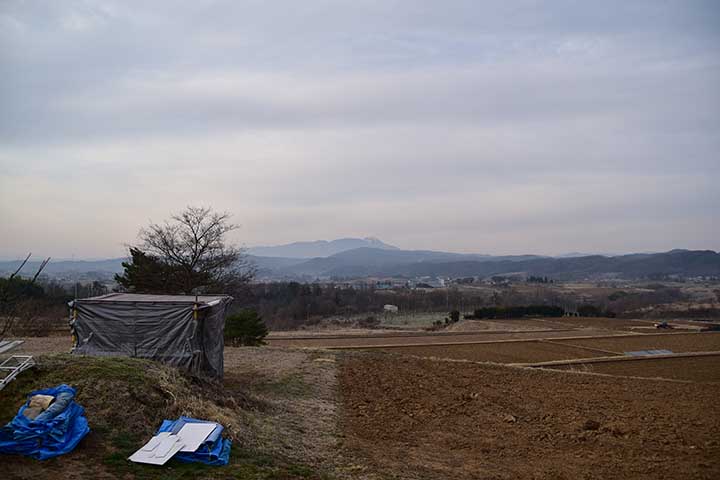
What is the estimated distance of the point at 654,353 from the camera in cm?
2519

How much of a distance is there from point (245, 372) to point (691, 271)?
630 feet

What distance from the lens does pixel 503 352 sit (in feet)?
80.2

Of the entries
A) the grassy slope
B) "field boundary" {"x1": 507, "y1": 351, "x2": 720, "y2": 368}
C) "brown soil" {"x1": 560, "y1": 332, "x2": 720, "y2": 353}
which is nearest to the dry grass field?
the grassy slope

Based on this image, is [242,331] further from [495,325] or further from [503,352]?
[495,325]

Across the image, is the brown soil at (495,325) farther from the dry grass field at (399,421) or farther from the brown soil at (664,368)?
the dry grass field at (399,421)

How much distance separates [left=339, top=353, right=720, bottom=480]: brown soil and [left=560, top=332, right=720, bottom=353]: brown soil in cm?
1452

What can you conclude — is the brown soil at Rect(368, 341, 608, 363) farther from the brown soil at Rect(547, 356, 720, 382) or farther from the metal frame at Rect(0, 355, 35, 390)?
the metal frame at Rect(0, 355, 35, 390)

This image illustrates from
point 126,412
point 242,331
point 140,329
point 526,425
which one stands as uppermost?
point 140,329

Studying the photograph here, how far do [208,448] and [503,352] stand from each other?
812 inches

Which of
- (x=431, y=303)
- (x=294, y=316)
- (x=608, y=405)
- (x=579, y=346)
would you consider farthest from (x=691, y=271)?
(x=608, y=405)

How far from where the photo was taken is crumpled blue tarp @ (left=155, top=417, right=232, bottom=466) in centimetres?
570

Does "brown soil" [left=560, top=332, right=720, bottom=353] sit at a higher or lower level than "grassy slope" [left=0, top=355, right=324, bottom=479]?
lower

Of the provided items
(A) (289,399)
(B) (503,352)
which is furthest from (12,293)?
(B) (503,352)

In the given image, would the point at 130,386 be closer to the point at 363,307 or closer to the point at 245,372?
the point at 245,372
